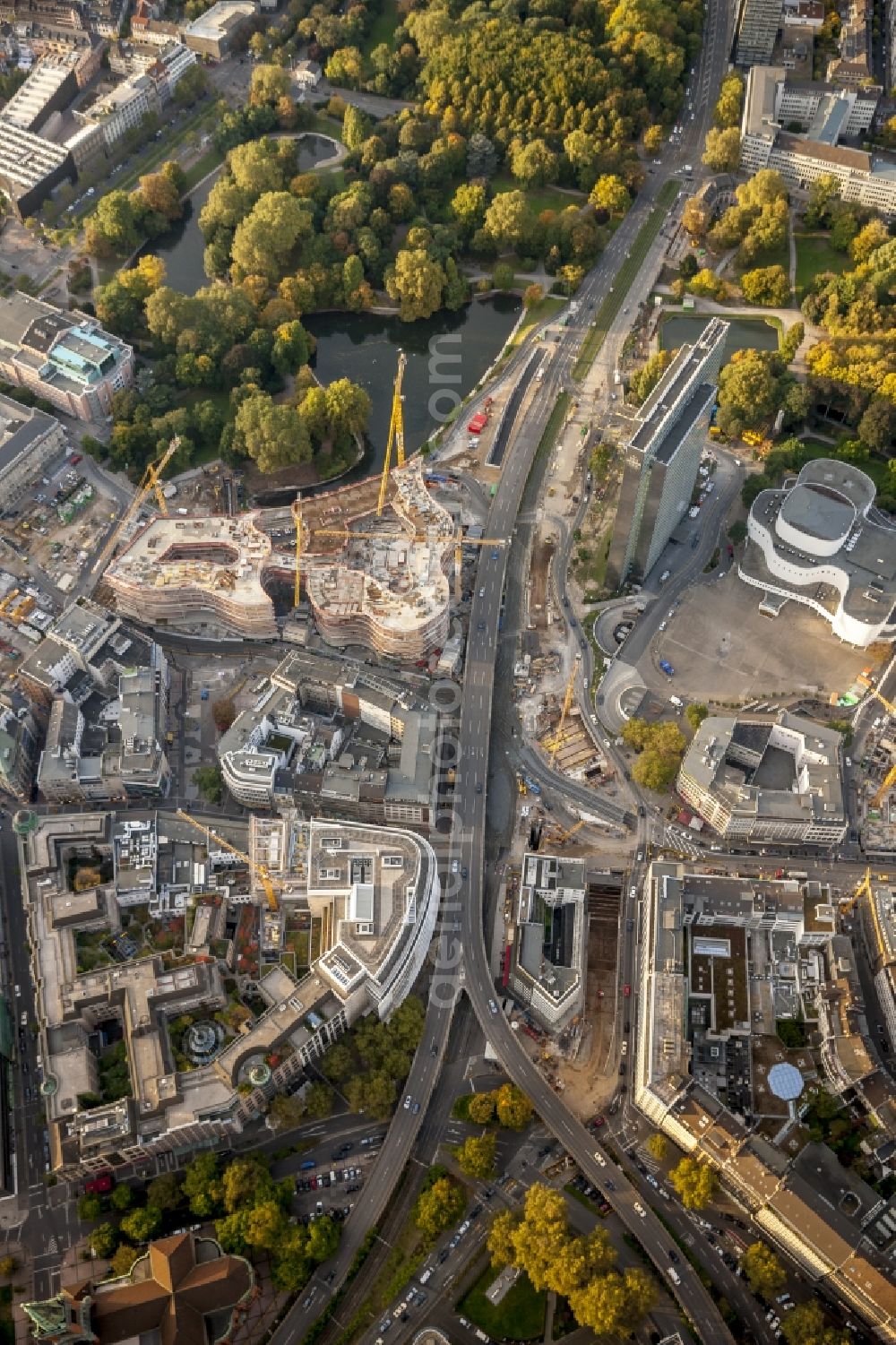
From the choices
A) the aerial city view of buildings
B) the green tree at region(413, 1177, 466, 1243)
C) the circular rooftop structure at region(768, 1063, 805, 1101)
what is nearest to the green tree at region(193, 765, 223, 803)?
the aerial city view of buildings

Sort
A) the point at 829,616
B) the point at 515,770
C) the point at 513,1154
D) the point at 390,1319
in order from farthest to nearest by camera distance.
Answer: the point at 829,616, the point at 515,770, the point at 513,1154, the point at 390,1319

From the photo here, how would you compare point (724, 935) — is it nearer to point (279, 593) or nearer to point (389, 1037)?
point (389, 1037)

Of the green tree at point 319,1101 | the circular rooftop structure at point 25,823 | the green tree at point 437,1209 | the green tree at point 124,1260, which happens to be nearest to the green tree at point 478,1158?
the green tree at point 437,1209

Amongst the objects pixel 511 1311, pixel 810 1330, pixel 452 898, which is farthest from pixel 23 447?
pixel 810 1330

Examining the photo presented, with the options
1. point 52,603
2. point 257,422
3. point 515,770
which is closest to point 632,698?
point 515,770

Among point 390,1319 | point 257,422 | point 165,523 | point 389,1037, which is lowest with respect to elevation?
point 390,1319

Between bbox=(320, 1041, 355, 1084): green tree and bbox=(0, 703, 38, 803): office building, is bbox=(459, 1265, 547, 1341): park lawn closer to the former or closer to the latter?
bbox=(320, 1041, 355, 1084): green tree

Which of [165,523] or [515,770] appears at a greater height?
[165,523]
